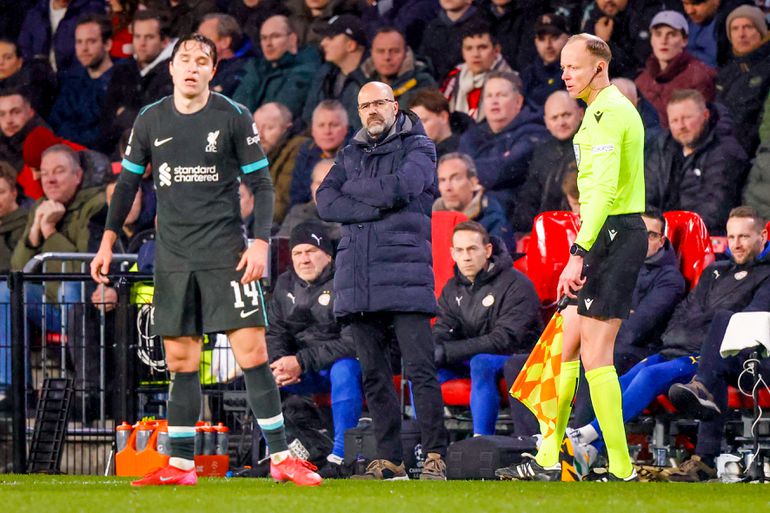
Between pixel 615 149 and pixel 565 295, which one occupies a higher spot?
pixel 615 149

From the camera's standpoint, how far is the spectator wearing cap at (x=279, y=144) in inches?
490

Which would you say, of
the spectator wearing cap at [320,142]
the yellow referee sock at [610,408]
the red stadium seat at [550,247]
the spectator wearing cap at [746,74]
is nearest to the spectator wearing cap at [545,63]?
the spectator wearing cap at [746,74]

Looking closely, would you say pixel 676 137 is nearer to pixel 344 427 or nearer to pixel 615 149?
pixel 344 427

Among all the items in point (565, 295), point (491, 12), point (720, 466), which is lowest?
point (720, 466)

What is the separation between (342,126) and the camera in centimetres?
1213

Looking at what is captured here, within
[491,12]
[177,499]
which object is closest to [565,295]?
[177,499]

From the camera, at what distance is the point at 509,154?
11125mm

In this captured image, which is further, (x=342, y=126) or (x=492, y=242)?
(x=342, y=126)

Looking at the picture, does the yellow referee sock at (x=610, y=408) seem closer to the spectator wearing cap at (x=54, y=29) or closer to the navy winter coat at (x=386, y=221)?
the navy winter coat at (x=386, y=221)

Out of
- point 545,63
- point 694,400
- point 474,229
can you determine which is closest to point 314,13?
point 545,63

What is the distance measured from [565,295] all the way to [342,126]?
586cm

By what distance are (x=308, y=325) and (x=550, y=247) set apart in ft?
5.62

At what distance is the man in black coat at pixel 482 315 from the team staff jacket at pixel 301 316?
0.74 metres

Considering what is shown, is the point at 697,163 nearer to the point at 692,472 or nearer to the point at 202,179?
the point at 692,472
